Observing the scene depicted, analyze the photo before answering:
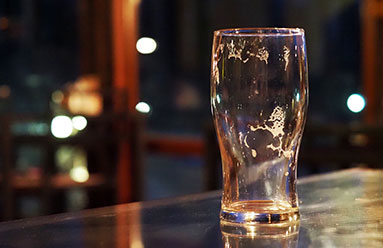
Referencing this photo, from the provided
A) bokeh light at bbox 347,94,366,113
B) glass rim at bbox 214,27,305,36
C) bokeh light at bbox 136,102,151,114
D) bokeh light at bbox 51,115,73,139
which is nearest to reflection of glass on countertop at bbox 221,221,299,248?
glass rim at bbox 214,27,305,36

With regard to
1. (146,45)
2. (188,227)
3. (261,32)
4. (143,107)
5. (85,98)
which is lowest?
(143,107)

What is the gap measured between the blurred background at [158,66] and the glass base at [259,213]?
3.54m

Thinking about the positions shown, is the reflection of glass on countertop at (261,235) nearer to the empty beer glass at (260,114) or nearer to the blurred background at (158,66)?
the empty beer glass at (260,114)

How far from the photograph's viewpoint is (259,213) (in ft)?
Answer: 2.02

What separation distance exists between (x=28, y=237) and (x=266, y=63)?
236mm

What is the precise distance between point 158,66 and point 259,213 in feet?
16.1

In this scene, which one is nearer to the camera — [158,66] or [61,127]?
[61,127]

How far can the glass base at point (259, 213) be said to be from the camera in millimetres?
614

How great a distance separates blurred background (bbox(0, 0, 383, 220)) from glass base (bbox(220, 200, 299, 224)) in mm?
3543

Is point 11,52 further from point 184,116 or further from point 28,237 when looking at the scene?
point 28,237

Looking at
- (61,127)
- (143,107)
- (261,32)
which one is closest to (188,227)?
(261,32)

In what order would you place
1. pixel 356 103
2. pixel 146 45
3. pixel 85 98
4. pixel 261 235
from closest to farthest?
1. pixel 261 235
2. pixel 356 103
3. pixel 85 98
4. pixel 146 45

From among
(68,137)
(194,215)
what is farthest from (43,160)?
(194,215)

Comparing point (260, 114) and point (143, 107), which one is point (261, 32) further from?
point (143, 107)
